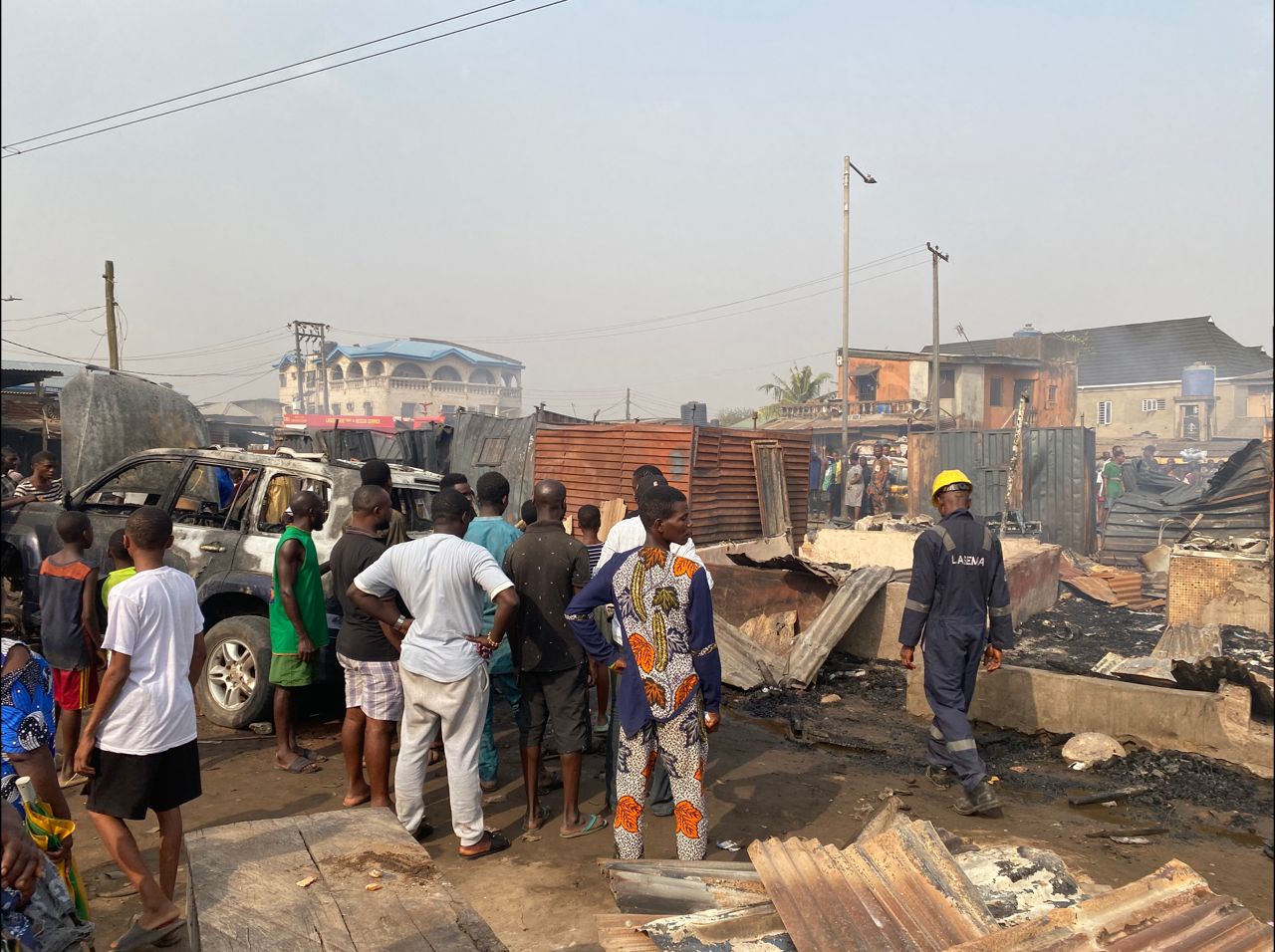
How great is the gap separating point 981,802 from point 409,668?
318 centimetres

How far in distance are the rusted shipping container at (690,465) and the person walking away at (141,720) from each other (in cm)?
807

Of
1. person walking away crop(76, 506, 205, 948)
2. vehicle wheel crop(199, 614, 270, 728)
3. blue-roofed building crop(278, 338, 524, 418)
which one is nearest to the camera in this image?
person walking away crop(76, 506, 205, 948)

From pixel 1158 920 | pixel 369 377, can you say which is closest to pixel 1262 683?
pixel 1158 920

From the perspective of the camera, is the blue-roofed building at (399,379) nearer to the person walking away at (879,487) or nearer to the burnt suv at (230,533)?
the person walking away at (879,487)

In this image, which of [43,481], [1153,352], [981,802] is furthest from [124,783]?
[1153,352]

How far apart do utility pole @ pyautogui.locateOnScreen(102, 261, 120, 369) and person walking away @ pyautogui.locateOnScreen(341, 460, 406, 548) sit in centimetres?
1636

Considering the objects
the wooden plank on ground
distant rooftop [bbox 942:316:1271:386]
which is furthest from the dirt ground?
distant rooftop [bbox 942:316:1271:386]

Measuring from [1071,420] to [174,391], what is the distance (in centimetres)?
3343

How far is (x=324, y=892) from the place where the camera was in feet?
9.08

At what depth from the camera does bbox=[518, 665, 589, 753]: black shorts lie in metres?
4.61

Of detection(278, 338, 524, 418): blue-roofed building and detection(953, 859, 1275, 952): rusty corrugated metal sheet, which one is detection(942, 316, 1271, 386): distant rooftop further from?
detection(953, 859, 1275, 952): rusty corrugated metal sheet

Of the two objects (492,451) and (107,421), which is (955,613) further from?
(492,451)

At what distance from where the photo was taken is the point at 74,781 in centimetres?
527

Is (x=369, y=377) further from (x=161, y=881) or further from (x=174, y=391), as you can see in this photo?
(x=161, y=881)
